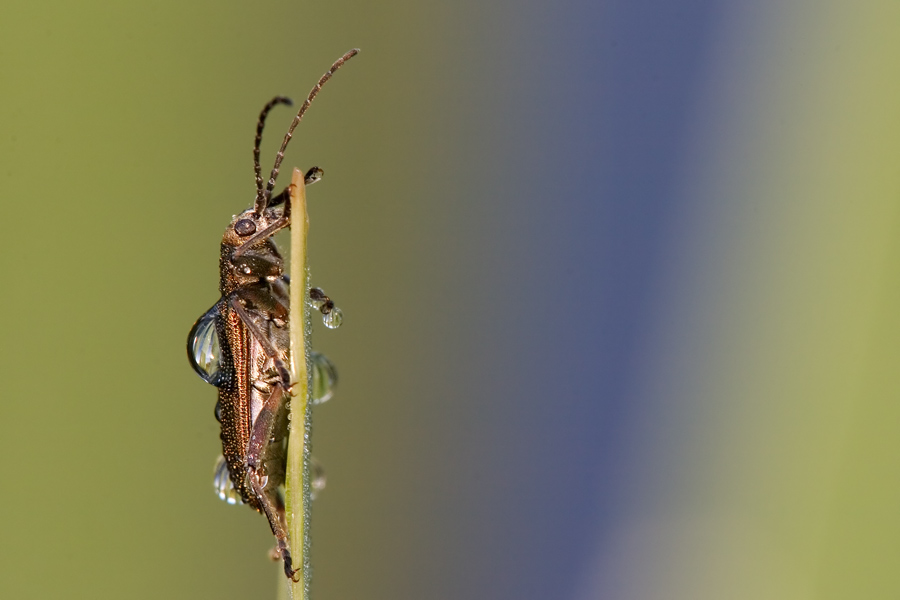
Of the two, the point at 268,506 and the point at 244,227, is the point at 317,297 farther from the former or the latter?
the point at 268,506

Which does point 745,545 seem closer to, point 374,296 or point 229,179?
point 374,296

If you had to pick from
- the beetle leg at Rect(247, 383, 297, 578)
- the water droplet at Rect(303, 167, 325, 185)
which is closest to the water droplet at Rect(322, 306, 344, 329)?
the beetle leg at Rect(247, 383, 297, 578)

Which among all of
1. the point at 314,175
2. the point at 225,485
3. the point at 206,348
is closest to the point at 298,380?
the point at 314,175

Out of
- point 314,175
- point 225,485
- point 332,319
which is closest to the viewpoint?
point 314,175

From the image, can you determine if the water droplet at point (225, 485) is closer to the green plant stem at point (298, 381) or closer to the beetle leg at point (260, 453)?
the beetle leg at point (260, 453)

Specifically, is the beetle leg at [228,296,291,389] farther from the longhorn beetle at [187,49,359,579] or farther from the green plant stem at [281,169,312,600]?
the green plant stem at [281,169,312,600]

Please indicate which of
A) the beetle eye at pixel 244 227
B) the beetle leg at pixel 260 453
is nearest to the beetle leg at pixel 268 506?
the beetle leg at pixel 260 453
